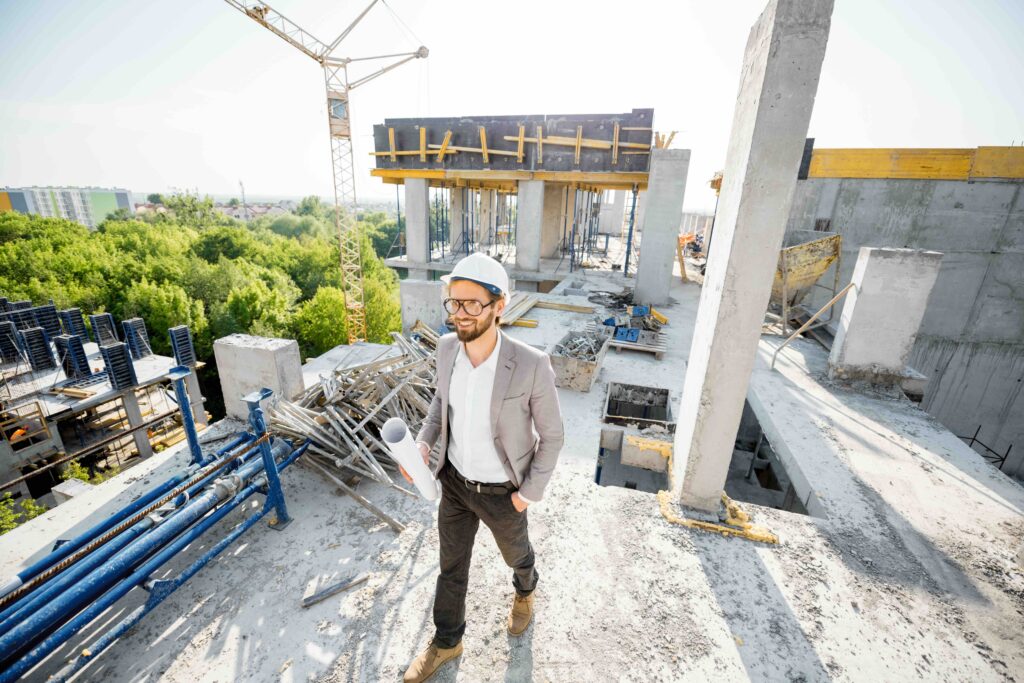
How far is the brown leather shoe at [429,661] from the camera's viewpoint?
230 cm

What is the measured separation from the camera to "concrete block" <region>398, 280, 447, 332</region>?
357 inches

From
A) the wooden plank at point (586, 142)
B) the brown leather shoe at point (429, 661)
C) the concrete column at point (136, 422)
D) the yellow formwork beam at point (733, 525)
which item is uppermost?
the wooden plank at point (586, 142)

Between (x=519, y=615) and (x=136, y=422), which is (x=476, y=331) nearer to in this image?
(x=519, y=615)

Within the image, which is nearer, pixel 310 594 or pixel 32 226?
pixel 310 594

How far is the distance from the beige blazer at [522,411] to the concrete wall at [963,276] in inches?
524

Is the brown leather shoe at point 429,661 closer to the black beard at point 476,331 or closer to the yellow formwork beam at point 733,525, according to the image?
the black beard at point 476,331

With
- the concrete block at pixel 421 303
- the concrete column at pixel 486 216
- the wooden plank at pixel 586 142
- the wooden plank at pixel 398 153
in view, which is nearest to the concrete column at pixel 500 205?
the concrete column at pixel 486 216

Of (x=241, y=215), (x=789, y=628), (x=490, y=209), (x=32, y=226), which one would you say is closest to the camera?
(x=789, y=628)

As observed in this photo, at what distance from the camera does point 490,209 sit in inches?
1003

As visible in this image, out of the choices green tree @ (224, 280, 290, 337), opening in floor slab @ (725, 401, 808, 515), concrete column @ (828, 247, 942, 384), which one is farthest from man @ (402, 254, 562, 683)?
green tree @ (224, 280, 290, 337)

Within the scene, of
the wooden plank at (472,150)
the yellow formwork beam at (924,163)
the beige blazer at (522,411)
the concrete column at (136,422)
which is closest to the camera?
the beige blazer at (522,411)

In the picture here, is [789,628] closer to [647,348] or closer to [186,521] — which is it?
[186,521]

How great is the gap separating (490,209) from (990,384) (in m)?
22.6

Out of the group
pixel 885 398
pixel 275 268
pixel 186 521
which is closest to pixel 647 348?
pixel 885 398
